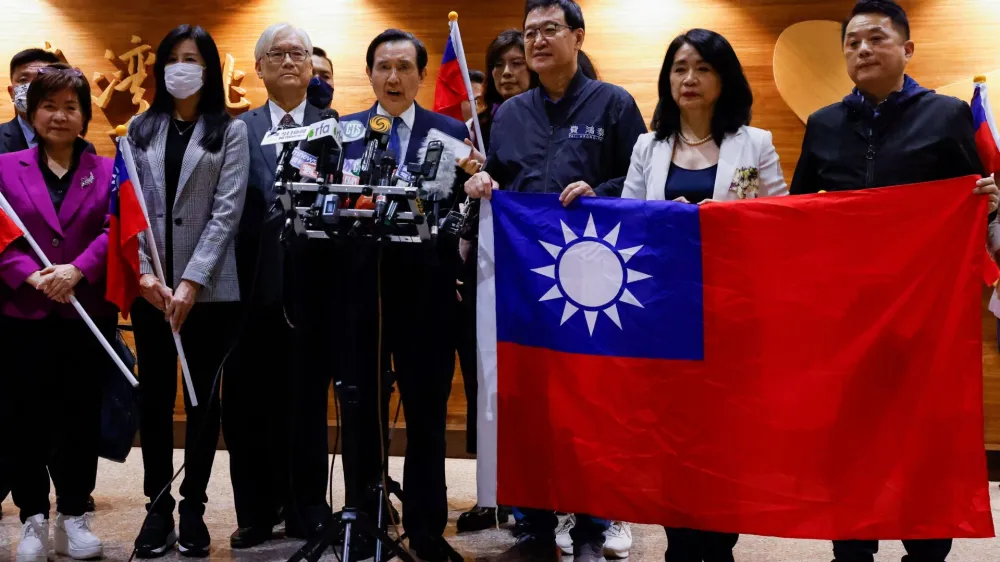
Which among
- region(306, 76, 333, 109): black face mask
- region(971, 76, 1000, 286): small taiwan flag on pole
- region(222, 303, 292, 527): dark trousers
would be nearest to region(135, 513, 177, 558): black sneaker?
region(222, 303, 292, 527): dark trousers

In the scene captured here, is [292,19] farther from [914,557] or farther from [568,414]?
[914,557]

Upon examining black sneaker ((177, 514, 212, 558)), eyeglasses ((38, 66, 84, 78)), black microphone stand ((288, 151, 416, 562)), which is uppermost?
eyeglasses ((38, 66, 84, 78))

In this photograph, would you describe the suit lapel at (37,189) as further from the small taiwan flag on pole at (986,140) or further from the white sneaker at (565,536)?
the small taiwan flag on pole at (986,140)

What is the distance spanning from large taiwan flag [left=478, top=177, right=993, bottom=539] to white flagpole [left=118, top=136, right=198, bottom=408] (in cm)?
103

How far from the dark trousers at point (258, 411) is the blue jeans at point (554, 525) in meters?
0.88

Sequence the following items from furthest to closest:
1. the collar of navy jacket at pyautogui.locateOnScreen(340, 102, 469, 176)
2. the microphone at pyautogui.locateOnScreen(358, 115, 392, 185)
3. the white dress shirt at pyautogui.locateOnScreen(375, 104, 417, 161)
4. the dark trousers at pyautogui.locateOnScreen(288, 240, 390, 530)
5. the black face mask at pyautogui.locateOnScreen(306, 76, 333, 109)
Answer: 1. the black face mask at pyautogui.locateOnScreen(306, 76, 333, 109)
2. the white dress shirt at pyautogui.locateOnScreen(375, 104, 417, 161)
3. the collar of navy jacket at pyautogui.locateOnScreen(340, 102, 469, 176)
4. the dark trousers at pyautogui.locateOnScreen(288, 240, 390, 530)
5. the microphone at pyautogui.locateOnScreen(358, 115, 392, 185)

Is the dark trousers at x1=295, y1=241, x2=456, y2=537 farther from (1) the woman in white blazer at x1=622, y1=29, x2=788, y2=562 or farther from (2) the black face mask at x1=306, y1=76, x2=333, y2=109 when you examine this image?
(2) the black face mask at x1=306, y1=76, x2=333, y2=109

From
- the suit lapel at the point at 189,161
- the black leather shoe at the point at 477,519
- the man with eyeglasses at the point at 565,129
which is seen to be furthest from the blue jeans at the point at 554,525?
the suit lapel at the point at 189,161

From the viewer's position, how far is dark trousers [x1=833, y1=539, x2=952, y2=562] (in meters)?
2.43

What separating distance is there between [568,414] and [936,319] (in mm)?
1006

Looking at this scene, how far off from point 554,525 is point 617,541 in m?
0.25

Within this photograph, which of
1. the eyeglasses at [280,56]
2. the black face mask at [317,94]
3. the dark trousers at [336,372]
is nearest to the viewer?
the dark trousers at [336,372]

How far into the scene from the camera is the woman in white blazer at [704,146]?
8.50ft

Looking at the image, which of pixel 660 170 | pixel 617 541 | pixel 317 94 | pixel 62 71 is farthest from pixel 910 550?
pixel 62 71
